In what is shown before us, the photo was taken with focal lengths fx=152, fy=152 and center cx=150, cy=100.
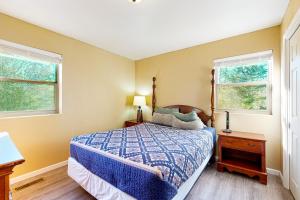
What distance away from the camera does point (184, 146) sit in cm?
188

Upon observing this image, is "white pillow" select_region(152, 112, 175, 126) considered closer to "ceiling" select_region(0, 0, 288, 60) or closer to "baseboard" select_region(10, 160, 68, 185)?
"ceiling" select_region(0, 0, 288, 60)

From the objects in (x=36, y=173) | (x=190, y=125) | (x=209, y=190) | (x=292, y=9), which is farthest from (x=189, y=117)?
(x=36, y=173)

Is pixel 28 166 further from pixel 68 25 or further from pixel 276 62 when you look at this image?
pixel 276 62

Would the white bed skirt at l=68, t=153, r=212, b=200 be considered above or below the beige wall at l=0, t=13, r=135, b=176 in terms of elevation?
below

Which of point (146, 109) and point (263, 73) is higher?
point (263, 73)

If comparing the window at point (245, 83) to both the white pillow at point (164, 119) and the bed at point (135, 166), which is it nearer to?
the white pillow at point (164, 119)

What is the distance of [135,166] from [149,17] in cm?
206

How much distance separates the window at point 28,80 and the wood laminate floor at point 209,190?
1145 millimetres

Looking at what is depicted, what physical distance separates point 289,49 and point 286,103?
755 millimetres

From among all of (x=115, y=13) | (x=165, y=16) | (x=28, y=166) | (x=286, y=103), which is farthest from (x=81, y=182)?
(x=286, y=103)

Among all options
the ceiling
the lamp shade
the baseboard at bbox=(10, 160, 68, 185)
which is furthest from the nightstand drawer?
the baseboard at bbox=(10, 160, 68, 185)

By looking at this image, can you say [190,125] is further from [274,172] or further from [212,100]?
[274,172]

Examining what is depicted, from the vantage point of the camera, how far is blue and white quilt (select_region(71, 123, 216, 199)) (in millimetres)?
1305

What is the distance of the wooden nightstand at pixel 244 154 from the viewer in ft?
7.44
